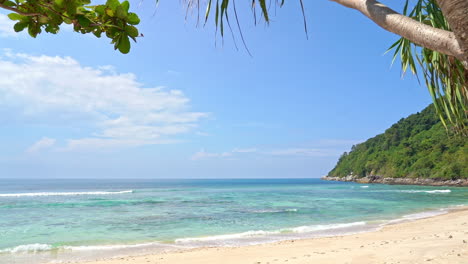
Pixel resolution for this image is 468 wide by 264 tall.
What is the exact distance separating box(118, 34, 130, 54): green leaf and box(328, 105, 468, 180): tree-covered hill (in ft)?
154

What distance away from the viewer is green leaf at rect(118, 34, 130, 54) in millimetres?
1104

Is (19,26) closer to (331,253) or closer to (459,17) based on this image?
(459,17)

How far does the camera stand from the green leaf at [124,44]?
3.62 feet

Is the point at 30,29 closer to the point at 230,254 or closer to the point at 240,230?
the point at 230,254

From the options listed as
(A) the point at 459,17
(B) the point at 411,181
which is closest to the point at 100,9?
(A) the point at 459,17

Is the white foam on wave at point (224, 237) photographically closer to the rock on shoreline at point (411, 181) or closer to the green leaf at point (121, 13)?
the green leaf at point (121, 13)

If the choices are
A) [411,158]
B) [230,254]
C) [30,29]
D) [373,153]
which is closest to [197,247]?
[230,254]


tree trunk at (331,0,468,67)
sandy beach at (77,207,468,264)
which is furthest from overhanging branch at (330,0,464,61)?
sandy beach at (77,207,468,264)

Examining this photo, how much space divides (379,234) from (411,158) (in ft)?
188

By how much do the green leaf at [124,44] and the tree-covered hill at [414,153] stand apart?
154 feet

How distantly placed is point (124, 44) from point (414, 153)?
67742 mm

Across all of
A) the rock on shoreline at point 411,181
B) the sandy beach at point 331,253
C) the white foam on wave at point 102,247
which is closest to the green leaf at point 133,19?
the sandy beach at point 331,253

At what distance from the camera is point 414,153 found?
60438 mm

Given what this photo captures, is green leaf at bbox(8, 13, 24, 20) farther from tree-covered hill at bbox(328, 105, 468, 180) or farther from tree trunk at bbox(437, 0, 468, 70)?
tree-covered hill at bbox(328, 105, 468, 180)
